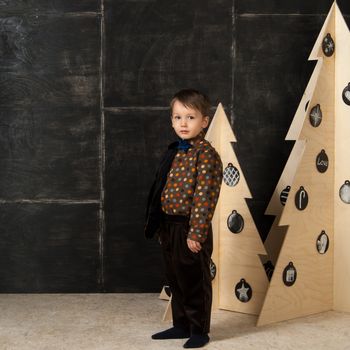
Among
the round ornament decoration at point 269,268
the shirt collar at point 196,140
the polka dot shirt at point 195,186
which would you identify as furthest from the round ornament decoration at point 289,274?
the shirt collar at point 196,140

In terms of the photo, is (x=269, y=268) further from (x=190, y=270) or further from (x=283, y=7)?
(x=283, y=7)

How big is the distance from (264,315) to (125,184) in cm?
108

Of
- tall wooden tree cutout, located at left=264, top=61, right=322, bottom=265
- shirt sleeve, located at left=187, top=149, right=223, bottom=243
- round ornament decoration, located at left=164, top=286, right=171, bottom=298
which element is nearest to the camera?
shirt sleeve, located at left=187, top=149, right=223, bottom=243

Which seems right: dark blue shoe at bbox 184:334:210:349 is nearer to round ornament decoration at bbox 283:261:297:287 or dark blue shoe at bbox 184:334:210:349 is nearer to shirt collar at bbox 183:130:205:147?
round ornament decoration at bbox 283:261:297:287

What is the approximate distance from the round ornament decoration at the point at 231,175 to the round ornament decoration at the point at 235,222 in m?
0.14

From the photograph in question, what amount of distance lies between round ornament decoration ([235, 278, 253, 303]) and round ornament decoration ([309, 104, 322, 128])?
83 cm

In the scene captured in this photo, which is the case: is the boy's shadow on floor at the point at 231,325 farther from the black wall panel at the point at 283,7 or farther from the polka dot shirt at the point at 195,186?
the black wall panel at the point at 283,7

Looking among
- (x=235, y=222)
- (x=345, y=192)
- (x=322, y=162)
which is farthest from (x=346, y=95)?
(x=235, y=222)

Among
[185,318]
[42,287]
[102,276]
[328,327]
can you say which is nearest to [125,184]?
[102,276]

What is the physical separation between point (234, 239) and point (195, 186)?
633mm

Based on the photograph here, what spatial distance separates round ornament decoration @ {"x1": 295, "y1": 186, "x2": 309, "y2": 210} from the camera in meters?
2.91

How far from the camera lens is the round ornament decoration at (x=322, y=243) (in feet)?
9.84

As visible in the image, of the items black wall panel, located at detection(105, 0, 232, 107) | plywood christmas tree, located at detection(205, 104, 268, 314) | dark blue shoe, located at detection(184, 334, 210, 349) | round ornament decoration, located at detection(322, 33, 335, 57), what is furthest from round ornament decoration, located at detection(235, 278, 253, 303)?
round ornament decoration, located at detection(322, 33, 335, 57)

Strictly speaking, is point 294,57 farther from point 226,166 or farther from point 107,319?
point 107,319
